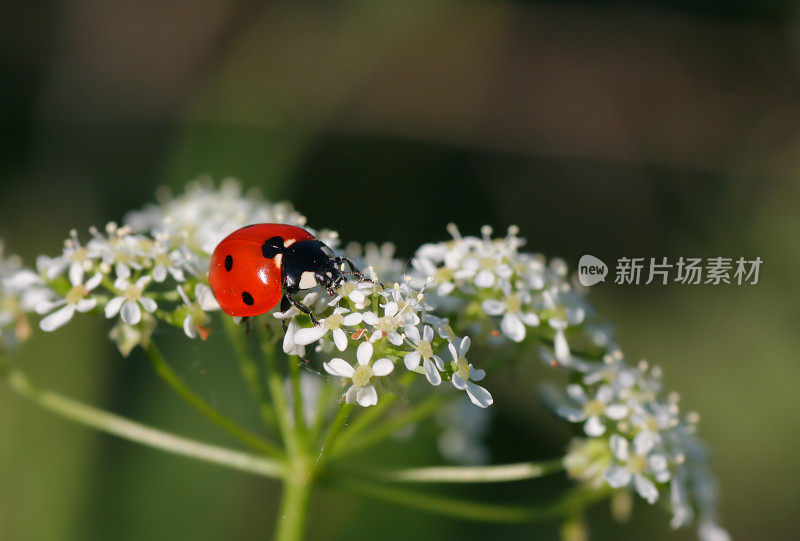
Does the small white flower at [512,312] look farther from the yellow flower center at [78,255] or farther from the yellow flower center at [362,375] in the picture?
the yellow flower center at [78,255]

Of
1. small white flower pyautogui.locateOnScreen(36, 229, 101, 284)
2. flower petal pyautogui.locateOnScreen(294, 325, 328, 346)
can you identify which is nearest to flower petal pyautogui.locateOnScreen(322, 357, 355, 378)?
flower petal pyautogui.locateOnScreen(294, 325, 328, 346)

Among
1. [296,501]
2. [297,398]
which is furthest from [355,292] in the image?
[296,501]

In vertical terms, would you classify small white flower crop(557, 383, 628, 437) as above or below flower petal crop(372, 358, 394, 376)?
above

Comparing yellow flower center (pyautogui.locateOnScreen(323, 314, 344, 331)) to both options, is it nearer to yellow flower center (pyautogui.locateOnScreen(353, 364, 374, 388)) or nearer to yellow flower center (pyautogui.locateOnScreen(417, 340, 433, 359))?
yellow flower center (pyautogui.locateOnScreen(353, 364, 374, 388))

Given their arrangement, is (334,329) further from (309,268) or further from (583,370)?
(583,370)

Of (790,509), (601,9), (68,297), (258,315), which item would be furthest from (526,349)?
(601,9)

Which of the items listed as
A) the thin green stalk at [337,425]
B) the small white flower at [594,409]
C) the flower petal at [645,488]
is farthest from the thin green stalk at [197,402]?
the flower petal at [645,488]

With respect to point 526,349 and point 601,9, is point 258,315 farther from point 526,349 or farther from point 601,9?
point 601,9
